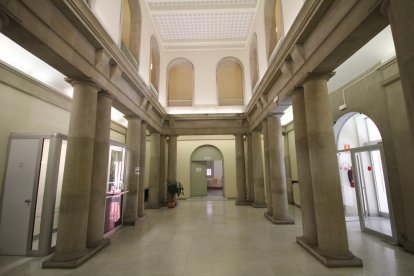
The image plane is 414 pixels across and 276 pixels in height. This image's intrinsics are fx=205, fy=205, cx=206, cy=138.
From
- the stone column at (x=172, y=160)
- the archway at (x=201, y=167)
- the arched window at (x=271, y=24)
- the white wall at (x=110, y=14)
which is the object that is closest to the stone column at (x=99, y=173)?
the white wall at (x=110, y=14)

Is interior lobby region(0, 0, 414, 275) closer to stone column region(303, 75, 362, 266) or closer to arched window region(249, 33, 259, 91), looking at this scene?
stone column region(303, 75, 362, 266)

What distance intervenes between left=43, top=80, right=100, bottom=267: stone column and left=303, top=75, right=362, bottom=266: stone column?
16.0ft

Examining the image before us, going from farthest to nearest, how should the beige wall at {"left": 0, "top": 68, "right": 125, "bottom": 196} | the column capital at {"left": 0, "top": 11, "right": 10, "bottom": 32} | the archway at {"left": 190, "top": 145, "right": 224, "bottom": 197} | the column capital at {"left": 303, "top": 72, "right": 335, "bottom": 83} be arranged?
the archway at {"left": 190, "top": 145, "right": 224, "bottom": 197} < the beige wall at {"left": 0, "top": 68, "right": 125, "bottom": 196} < the column capital at {"left": 303, "top": 72, "right": 335, "bottom": 83} < the column capital at {"left": 0, "top": 11, "right": 10, "bottom": 32}

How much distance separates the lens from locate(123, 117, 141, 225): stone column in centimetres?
746

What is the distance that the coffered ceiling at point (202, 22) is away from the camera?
9461 mm

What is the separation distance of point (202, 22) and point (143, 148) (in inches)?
280

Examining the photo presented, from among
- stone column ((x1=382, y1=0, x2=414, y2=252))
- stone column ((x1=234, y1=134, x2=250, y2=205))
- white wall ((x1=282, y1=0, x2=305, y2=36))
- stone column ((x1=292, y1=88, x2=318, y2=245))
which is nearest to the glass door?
stone column ((x1=292, y1=88, x2=318, y2=245))

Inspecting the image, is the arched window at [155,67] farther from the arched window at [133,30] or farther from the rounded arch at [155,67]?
the arched window at [133,30]

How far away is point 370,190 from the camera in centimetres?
740

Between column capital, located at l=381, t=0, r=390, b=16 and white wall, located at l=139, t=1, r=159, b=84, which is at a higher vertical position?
white wall, located at l=139, t=1, r=159, b=84

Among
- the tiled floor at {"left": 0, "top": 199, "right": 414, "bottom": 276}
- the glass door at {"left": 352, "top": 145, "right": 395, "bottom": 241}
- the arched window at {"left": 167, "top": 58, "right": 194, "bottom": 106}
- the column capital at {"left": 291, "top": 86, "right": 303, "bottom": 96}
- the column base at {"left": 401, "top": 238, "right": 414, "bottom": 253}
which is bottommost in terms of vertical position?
the tiled floor at {"left": 0, "top": 199, "right": 414, "bottom": 276}

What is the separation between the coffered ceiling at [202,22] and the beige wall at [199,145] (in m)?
6.29

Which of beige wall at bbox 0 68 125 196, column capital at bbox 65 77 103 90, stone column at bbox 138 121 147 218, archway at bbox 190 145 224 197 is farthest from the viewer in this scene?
archway at bbox 190 145 224 197

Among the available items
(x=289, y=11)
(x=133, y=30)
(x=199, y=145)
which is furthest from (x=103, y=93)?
(x=199, y=145)
